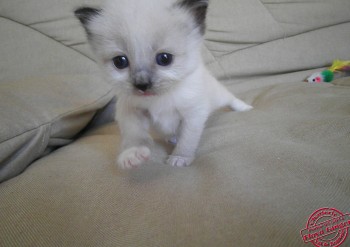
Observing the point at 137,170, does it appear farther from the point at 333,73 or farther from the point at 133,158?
the point at 333,73

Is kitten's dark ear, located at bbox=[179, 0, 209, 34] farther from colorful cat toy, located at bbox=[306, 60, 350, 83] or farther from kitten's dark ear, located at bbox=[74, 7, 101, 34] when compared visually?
colorful cat toy, located at bbox=[306, 60, 350, 83]

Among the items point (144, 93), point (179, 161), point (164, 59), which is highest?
point (164, 59)

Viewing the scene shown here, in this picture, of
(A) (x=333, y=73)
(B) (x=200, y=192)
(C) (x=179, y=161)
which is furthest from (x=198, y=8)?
(A) (x=333, y=73)

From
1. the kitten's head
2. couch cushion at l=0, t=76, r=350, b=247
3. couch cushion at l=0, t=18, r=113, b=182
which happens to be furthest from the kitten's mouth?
couch cushion at l=0, t=18, r=113, b=182

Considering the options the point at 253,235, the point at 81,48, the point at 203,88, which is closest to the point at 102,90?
the point at 81,48

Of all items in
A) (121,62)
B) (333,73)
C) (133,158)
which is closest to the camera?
(133,158)

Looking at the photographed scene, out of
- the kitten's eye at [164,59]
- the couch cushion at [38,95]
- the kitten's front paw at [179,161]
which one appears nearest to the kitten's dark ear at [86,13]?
the kitten's eye at [164,59]

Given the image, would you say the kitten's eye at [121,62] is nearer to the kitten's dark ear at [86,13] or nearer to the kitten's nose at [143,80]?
the kitten's nose at [143,80]
